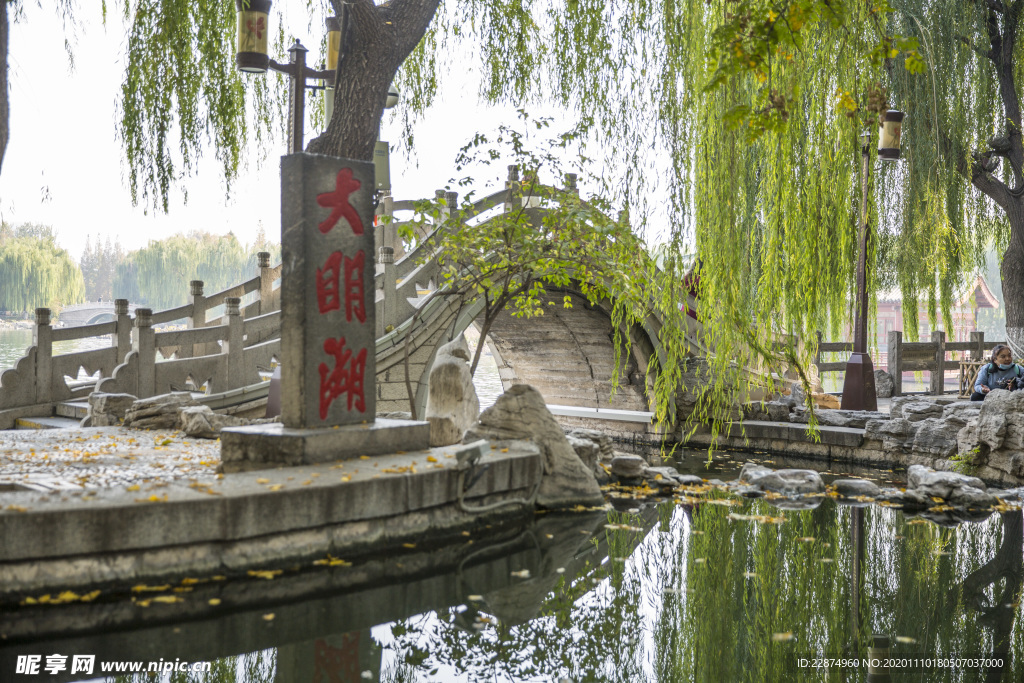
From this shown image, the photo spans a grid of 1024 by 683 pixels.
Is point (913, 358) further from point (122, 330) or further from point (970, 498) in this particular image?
point (122, 330)

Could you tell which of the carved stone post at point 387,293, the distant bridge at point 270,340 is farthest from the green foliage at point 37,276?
the carved stone post at point 387,293

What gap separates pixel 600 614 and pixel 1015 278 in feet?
38.5

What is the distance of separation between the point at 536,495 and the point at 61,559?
3.55 m

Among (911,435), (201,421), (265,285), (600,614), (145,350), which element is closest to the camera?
(600,614)

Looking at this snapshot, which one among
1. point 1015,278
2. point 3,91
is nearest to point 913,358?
point 1015,278

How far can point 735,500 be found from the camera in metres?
7.70

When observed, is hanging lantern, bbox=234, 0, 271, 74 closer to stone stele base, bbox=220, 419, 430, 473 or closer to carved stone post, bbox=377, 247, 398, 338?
stone stele base, bbox=220, 419, 430, 473

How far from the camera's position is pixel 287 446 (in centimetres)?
530

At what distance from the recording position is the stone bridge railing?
9250mm

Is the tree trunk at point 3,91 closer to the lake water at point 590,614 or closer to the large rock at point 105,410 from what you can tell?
the lake water at point 590,614

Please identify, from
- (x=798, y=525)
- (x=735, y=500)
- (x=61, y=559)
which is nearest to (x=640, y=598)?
(x=798, y=525)

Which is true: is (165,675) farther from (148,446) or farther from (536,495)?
(148,446)

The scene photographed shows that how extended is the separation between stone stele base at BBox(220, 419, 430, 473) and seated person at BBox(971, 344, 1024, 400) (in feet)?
26.1

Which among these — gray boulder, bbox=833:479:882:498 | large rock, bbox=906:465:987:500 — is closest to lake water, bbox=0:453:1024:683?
large rock, bbox=906:465:987:500
